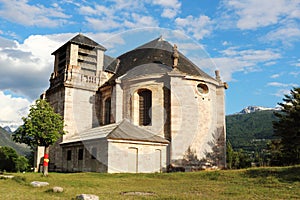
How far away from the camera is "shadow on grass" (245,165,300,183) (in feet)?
A: 56.2

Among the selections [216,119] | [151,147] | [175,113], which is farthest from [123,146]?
[216,119]

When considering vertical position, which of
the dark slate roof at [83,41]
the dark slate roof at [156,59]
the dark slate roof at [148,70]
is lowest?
the dark slate roof at [148,70]

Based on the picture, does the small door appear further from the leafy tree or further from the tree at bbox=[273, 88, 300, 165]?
the leafy tree

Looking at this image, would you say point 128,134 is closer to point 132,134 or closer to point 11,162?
point 132,134

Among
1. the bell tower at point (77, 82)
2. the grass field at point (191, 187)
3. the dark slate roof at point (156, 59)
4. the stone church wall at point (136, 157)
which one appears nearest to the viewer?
the grass field at point (191, 187)

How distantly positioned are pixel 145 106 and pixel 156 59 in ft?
17.2

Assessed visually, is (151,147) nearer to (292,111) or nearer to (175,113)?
(175,113)

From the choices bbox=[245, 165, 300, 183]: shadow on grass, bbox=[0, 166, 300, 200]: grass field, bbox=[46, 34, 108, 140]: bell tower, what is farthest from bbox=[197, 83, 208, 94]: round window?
bbox=[245, 165, 300, 183]: shadow on grass

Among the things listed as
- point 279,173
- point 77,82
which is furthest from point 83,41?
point 279,173

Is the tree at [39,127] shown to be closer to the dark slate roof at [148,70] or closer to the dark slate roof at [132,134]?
the dark slate roof at [132,134]

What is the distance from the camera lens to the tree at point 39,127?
24172mm

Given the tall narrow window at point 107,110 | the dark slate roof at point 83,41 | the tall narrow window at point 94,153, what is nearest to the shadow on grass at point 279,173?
the tall narrow window at point 94,153

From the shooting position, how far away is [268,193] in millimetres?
14031

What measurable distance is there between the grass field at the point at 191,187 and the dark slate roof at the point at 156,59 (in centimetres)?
1438
